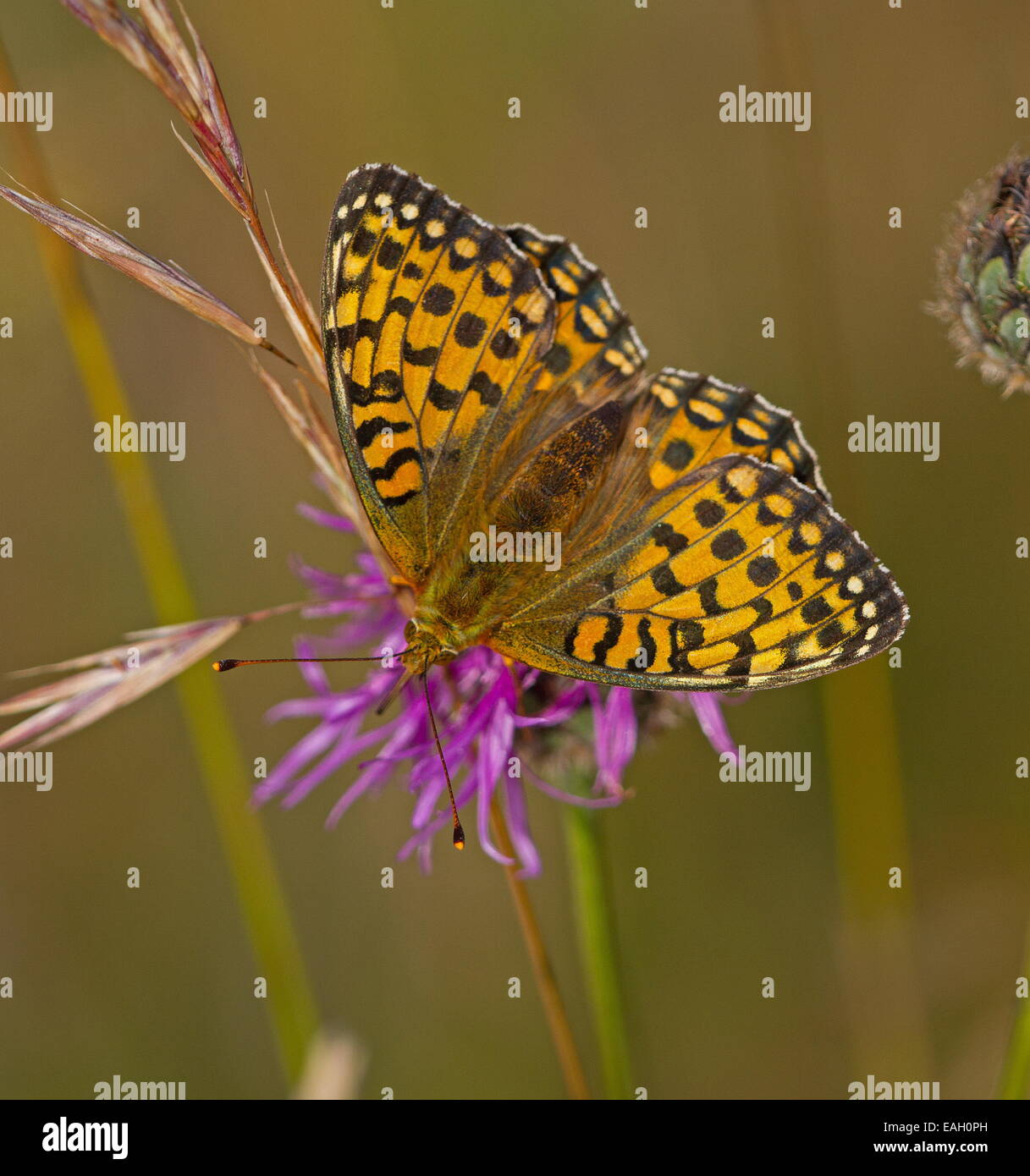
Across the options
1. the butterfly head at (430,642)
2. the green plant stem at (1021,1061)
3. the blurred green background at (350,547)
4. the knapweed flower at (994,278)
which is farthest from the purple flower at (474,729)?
the blurred green background at (350,547)

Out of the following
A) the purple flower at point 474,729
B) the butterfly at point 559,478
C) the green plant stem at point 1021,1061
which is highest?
the butterfly at point 559,478

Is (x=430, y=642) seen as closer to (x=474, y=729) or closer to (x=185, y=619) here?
(x=474, y=729)

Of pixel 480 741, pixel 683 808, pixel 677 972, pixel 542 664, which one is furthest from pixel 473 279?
pixel 677 972

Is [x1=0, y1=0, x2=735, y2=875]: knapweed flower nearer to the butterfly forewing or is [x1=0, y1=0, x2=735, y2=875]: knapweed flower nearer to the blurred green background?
the butterfly forewing

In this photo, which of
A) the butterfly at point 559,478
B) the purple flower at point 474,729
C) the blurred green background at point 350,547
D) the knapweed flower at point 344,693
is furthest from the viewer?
the blurred green background at point 350,547

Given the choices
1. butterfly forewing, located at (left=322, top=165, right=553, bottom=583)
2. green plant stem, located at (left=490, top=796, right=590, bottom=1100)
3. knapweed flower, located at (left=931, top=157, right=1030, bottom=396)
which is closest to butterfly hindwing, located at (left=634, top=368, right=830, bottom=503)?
butterfly forewing, located at (left=322, top=165, right=553, bottom=583)

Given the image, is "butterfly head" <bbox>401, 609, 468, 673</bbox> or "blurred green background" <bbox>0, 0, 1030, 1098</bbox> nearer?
"butterfly head" <bbox>401, 609, 468, 673</bbox>

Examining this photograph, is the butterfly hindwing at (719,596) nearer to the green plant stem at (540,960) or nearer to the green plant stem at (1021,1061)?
the green plant stem at (540,960)
